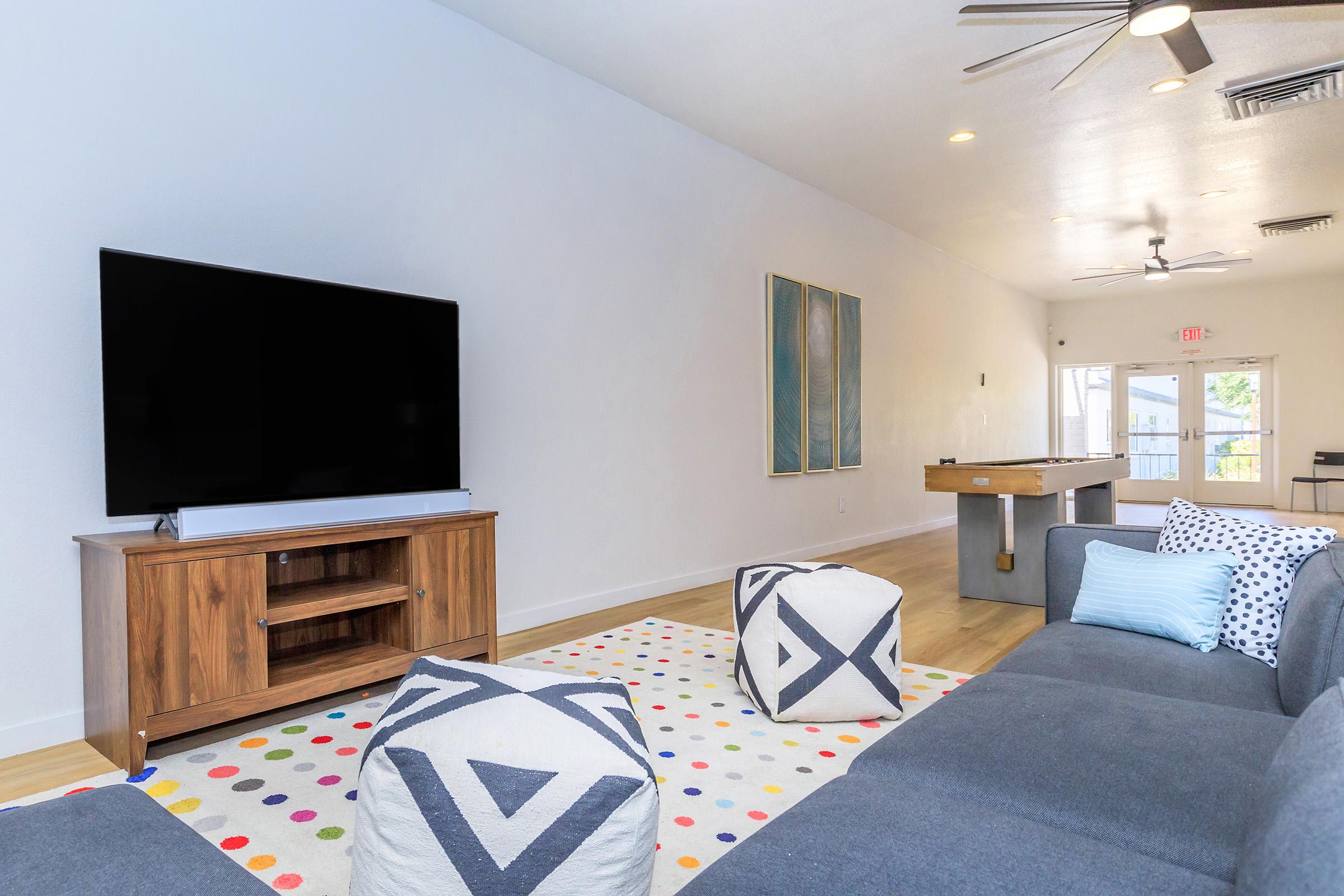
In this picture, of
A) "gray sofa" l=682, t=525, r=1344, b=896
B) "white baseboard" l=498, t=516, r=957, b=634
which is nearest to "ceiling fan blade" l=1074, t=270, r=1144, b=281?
"white baseboard" l=498, t=516, r=957, b=634

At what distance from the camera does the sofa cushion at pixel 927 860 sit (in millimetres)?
991

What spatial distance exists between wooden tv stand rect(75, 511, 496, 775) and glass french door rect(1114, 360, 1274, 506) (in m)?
8.86

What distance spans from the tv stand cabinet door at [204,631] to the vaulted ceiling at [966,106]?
255 cm

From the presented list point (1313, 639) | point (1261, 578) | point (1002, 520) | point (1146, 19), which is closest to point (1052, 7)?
point (1146, 19)

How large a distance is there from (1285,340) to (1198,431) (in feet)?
4.52

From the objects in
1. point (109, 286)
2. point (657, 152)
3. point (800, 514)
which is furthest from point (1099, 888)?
point (800, 514)

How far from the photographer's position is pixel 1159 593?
219 cm

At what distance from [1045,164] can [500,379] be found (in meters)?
4.04

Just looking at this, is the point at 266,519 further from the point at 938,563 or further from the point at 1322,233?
the point at 1322,233

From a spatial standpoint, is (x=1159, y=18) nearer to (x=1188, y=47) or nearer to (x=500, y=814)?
(x=1188, y=47)

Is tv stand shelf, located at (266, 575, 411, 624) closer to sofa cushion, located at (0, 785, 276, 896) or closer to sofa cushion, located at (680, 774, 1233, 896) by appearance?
sofa cushion, located at (0, 785, 276, 896)

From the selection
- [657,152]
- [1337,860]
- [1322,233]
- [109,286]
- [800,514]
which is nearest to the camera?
[1337,860]

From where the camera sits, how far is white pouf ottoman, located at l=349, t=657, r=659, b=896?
108 centimetres

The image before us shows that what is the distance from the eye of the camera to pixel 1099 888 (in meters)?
0.99
